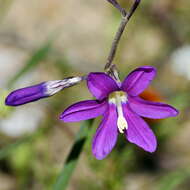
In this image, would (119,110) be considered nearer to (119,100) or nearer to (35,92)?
(119,100)

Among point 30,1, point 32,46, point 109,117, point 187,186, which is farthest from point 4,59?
point 109,117

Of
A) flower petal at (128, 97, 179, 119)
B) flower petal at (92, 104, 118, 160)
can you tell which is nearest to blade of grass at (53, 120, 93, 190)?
flower petal at (92, 104, 118, 160)

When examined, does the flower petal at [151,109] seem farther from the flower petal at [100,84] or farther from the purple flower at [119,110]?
the flower petal at [100,84]

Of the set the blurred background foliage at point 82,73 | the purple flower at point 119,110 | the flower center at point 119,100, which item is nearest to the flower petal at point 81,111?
the purple flower at point 119,110

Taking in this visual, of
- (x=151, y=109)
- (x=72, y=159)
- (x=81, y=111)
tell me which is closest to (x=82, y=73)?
(x=72, y=159)

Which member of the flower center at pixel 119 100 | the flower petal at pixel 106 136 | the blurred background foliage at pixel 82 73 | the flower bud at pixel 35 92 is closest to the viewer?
the flower bud at pixel 35 92

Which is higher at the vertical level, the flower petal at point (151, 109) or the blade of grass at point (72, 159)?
the flower petal at point (151, 109)

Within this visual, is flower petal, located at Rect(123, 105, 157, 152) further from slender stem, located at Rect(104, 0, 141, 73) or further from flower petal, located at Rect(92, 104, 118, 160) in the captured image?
slender stem, located at Rect(104, 0, 141, 73)

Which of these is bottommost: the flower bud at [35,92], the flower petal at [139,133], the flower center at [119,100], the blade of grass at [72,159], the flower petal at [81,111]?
the blade of grass at [72,159]
